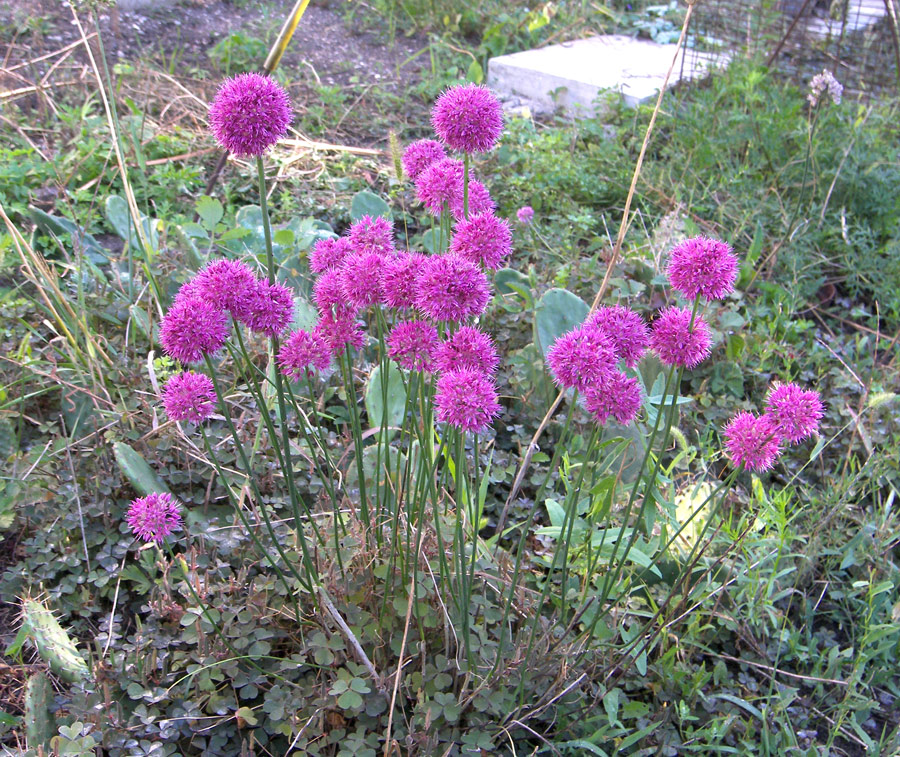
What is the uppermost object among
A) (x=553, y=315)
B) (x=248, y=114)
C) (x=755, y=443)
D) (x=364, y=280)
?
(x=248, y=114)

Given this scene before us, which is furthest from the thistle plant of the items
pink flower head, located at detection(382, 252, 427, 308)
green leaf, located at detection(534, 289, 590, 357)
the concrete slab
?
the concrete slab

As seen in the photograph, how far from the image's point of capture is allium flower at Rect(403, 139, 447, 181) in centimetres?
147

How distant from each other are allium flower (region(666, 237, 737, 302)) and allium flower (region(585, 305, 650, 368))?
0.09 m

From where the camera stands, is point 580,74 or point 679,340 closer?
point 679,340

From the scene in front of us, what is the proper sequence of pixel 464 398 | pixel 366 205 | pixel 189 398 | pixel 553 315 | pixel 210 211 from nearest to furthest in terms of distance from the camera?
pixel 464 398 < pixel 189 398 < pixel 553 315 < pixel 210 211 < pixel 366 205

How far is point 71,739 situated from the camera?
135cm

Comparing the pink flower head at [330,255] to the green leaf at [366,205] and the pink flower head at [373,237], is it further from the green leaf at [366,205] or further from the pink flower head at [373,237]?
the green leaf at [366,205]

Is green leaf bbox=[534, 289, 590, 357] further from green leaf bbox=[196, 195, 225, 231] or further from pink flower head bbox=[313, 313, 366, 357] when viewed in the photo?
green leaf bbox=[196, 195, 225, 231]

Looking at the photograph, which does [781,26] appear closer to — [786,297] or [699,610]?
[786,297]

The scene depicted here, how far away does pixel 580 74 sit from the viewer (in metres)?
4.59

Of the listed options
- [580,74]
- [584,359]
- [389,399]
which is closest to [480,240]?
[584,359]

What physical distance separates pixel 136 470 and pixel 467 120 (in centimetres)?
110

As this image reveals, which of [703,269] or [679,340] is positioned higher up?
[703,269]

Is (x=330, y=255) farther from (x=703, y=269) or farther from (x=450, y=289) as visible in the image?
(x=703, y=269)
